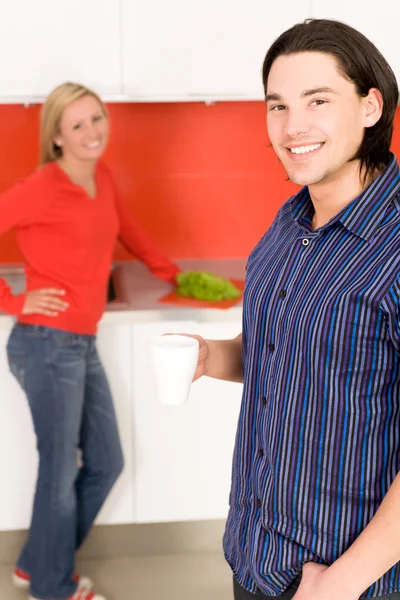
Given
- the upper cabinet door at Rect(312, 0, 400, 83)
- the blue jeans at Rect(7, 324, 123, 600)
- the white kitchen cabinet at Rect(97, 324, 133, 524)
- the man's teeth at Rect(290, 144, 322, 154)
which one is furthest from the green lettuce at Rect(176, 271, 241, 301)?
the man's teeth at Rect(290, 144, 322, 154)

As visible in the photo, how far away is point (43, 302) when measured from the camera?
2.17m

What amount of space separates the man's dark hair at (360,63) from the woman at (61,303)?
1195mm

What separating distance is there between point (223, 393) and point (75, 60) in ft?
3.69

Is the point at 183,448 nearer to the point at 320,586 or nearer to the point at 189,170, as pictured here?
the point at 189,170

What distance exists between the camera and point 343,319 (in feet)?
3.28

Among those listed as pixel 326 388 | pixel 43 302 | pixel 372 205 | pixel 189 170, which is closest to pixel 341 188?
pixel 372 205

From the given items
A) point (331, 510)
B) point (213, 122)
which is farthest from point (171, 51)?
point (331, 510)

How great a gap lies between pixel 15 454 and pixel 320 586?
5.54 ft

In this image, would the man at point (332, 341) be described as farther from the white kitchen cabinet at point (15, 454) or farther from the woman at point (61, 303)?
the white kitchen cabinet at point (15, 454)

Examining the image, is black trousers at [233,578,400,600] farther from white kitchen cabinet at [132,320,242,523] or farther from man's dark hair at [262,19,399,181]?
white kitchen cabinet at [132,320,242,523]

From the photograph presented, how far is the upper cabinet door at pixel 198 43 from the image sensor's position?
8.14 feet

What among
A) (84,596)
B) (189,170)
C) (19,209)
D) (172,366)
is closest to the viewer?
(172,366)

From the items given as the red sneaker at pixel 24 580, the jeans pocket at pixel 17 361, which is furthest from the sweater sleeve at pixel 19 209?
the red sneaker at pixel 24 580

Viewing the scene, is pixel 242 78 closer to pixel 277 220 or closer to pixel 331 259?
pixel 277 220
